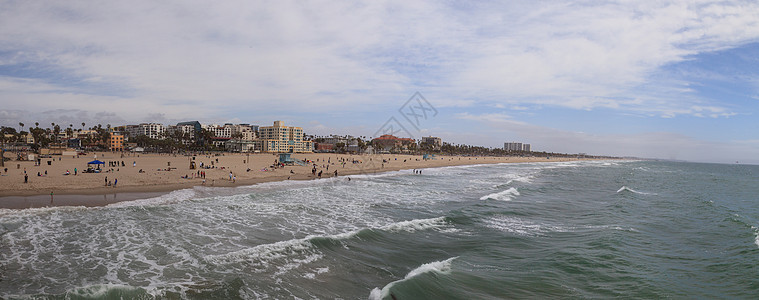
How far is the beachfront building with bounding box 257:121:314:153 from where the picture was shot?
423 feet

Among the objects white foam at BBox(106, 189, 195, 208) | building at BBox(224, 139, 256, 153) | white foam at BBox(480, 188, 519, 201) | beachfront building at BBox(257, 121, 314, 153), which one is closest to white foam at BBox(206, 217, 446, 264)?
white foam at BBox(106, 189, 195, 208)

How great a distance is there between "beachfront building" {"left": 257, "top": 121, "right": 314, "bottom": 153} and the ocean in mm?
111319

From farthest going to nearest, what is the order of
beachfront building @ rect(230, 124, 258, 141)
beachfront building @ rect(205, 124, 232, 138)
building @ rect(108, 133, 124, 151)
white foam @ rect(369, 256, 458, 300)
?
beachfront building @ rect(205, 124, 232, 138)
beachfront building @ rect(230, 124, 258, 141)
building @ rect(108, 133, 124, 151)
white foam @ rect(369, 256, 458, 300)

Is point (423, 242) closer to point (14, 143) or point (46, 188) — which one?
point (46, 188)

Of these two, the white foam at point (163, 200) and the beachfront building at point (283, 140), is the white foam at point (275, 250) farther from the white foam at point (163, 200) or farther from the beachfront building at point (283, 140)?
the beachfront building at point (283, 140)

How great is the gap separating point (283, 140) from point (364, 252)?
425 ft

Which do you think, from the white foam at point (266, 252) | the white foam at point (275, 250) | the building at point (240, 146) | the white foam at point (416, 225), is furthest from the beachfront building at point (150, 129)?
the white foam at point (266, 252)

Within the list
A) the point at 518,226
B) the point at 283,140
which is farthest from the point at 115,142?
the point at 518,226

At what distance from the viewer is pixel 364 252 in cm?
1201

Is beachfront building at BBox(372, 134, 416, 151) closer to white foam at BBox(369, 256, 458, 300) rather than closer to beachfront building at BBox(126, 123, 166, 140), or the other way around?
beachfront building at BBox(126, 123, 166, 140)

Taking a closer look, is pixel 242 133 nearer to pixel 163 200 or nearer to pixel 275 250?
pixel 163 200

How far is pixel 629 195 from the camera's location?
29.5 meters

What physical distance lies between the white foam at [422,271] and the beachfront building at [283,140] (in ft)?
399

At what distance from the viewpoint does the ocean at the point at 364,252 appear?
29.4 feet
